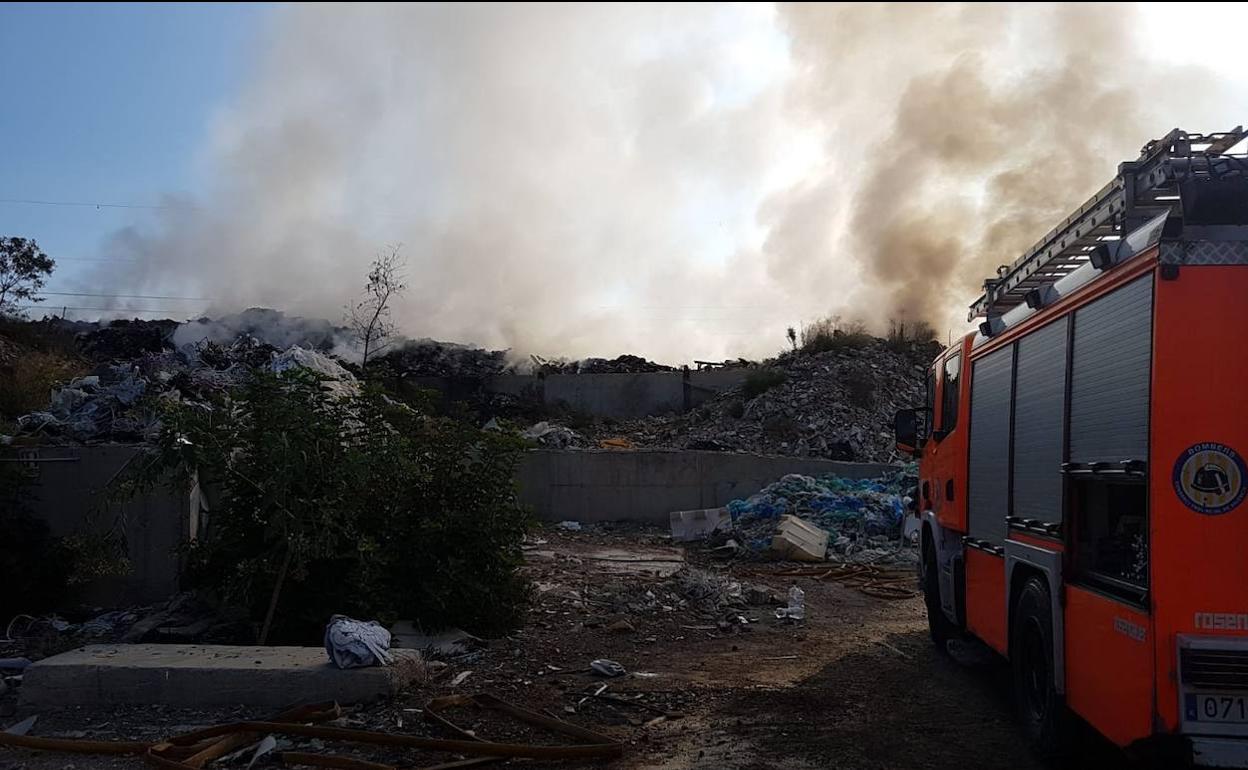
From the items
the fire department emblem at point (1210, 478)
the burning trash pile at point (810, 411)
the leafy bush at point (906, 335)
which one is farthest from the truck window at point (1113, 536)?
the leafy bush at point (906, 335)

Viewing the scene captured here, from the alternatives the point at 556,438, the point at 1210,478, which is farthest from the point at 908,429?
the point at 556,438

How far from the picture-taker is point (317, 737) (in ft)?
18.9

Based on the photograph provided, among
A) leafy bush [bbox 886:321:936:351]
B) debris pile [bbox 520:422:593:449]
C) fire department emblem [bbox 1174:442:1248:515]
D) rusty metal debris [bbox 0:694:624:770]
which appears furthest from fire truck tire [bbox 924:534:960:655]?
leafy bush [bbox 886:321:936:351]

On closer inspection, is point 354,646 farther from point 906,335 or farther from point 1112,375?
point 906,335

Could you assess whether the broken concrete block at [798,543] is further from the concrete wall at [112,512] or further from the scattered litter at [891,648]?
the concrete wall at [112,512]

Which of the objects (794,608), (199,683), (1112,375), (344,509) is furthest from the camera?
(794,608)

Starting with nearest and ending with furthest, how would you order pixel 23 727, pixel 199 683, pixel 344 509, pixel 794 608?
pixel 23 727
pixel 199 683
pixel 344 509
pixel 794 608

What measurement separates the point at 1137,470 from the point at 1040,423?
1.51 metres

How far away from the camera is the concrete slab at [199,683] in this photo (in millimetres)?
6484

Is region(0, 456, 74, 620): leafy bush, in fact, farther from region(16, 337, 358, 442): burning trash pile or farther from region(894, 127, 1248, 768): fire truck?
region(894, 127, 1248, 768): fire truck

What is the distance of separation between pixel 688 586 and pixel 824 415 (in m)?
16.5

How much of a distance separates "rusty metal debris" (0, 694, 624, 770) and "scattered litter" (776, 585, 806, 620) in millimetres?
5046

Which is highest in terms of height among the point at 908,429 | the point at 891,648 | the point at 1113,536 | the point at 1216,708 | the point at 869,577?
the point at 908,429

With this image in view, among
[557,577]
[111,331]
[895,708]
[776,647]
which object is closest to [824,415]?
[557,577]
